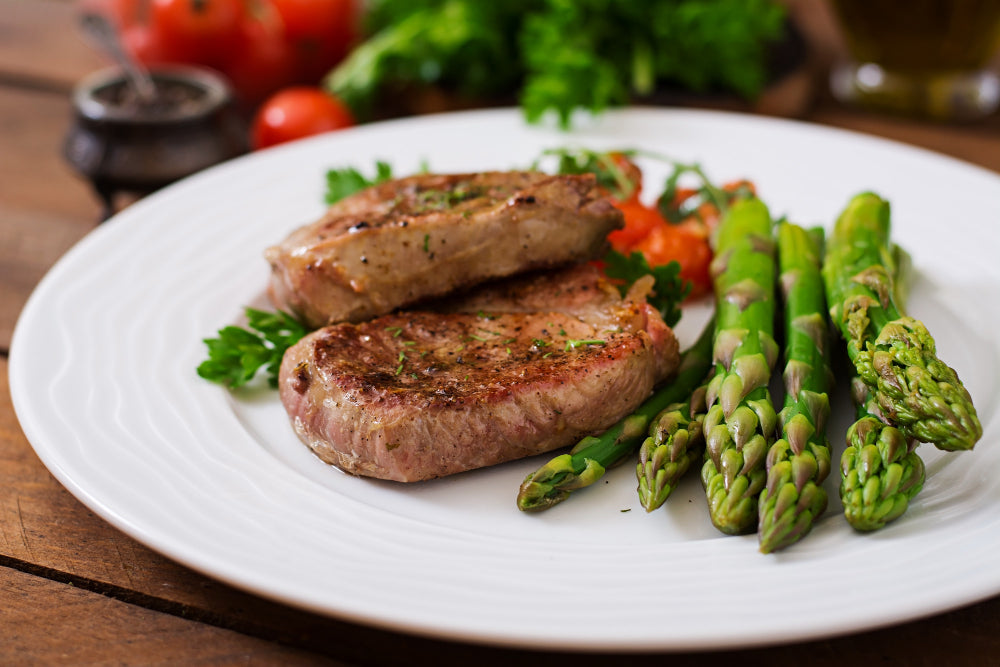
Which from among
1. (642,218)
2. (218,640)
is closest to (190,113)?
(642,218)

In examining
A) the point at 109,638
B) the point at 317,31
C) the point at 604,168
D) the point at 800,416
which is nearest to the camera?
the point at 109,638

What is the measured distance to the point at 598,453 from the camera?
8.96 feet

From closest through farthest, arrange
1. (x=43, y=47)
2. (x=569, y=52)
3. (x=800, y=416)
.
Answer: (x=800, y=416), (x=569, y=52), (x=43, y=47)

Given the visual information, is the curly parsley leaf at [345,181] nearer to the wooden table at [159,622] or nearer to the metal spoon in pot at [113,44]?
the metal spoon in pot at [113,44]

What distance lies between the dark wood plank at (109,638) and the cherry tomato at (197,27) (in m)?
4.23

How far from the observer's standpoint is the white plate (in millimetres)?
2094

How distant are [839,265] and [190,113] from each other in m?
3.22

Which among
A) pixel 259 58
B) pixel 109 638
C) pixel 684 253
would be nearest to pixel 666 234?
pixel 684 253

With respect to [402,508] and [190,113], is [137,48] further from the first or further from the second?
[402,508]

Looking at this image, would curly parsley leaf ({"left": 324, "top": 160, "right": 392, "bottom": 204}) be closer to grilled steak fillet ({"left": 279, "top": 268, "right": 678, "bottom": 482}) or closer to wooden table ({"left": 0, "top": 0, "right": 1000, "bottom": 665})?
grilled steak fillet ({"left": 279, "top": 268, "right": 678, "bottom": 482})

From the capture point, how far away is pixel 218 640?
229 centimetres

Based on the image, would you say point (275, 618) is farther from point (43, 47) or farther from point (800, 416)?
point (43, 47)

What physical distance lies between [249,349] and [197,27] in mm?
3365

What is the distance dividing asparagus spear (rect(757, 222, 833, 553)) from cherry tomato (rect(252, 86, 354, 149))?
3.03m
